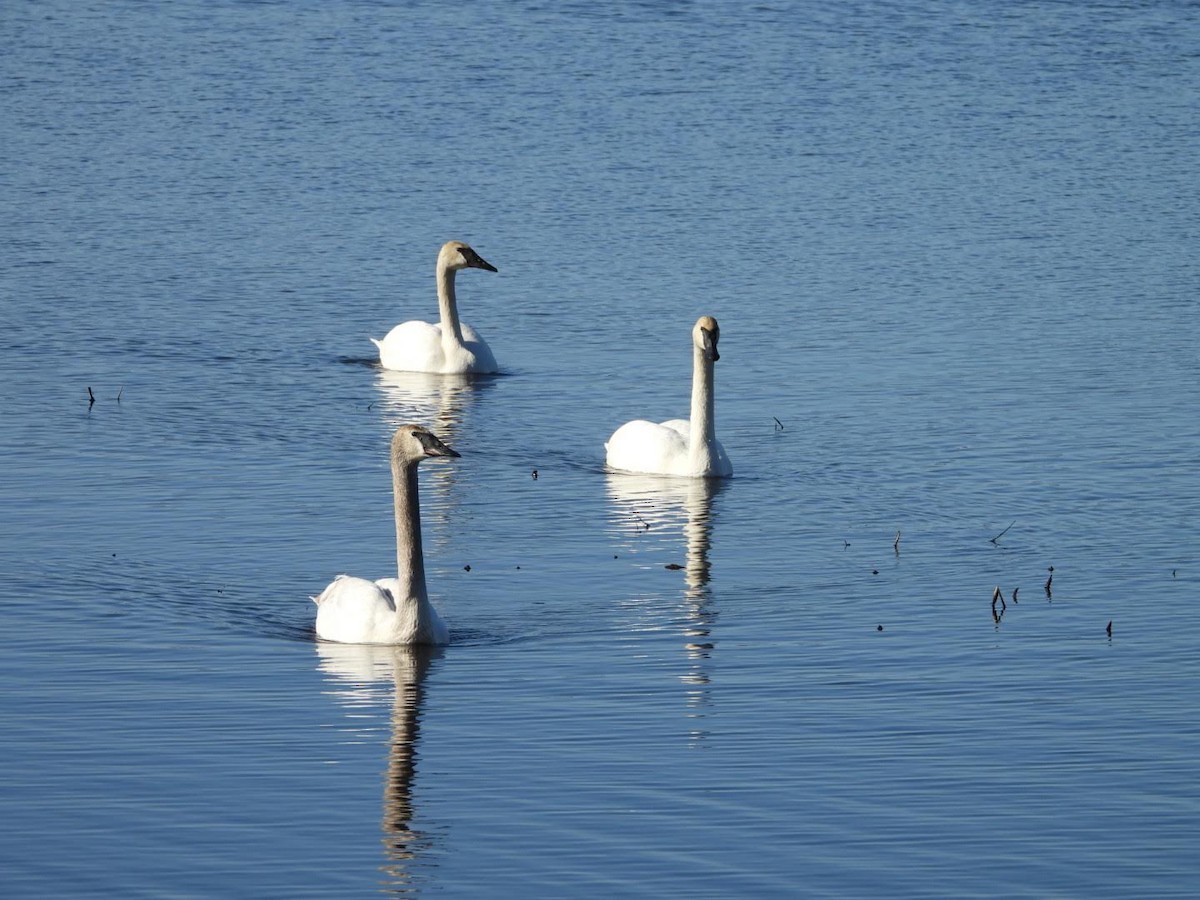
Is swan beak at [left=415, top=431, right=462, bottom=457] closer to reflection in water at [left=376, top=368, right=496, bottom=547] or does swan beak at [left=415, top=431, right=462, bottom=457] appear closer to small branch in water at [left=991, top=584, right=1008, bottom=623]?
small branch in water at [left=991, top=584, right=1008, bottom=623]

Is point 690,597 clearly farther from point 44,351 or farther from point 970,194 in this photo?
point 970,194

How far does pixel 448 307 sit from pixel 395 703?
36.5ft

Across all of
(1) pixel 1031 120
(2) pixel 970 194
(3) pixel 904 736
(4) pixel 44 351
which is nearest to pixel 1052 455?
(3) pixel 904 736

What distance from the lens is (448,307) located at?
2258 centimetres

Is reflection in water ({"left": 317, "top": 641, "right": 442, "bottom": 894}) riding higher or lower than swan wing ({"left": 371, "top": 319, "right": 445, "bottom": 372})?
lower

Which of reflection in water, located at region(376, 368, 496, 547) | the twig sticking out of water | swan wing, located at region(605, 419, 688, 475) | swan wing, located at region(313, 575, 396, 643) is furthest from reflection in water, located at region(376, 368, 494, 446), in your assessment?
swan wing, located at region(313, 575, 396, 643)

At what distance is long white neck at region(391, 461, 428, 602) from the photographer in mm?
12703

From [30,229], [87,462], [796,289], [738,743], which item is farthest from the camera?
[30,229]

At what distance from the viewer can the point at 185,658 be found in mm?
12383

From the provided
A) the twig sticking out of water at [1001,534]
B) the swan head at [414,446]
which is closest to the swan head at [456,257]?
the twig sticking out of water at [1001,534]

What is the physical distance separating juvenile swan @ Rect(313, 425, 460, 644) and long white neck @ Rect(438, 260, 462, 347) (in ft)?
28.8

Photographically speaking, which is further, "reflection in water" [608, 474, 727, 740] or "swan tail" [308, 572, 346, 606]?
"swan tail" [308, 572, 346, 606]

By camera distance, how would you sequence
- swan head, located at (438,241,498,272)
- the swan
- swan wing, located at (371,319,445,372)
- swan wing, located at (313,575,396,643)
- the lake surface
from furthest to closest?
swan head, located at (438,241,498,272), swan wing, located at (371,319,445,372), the swan, swan wing, located at (313,575,396,643), the lake surface

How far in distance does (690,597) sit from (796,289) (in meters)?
10.9
